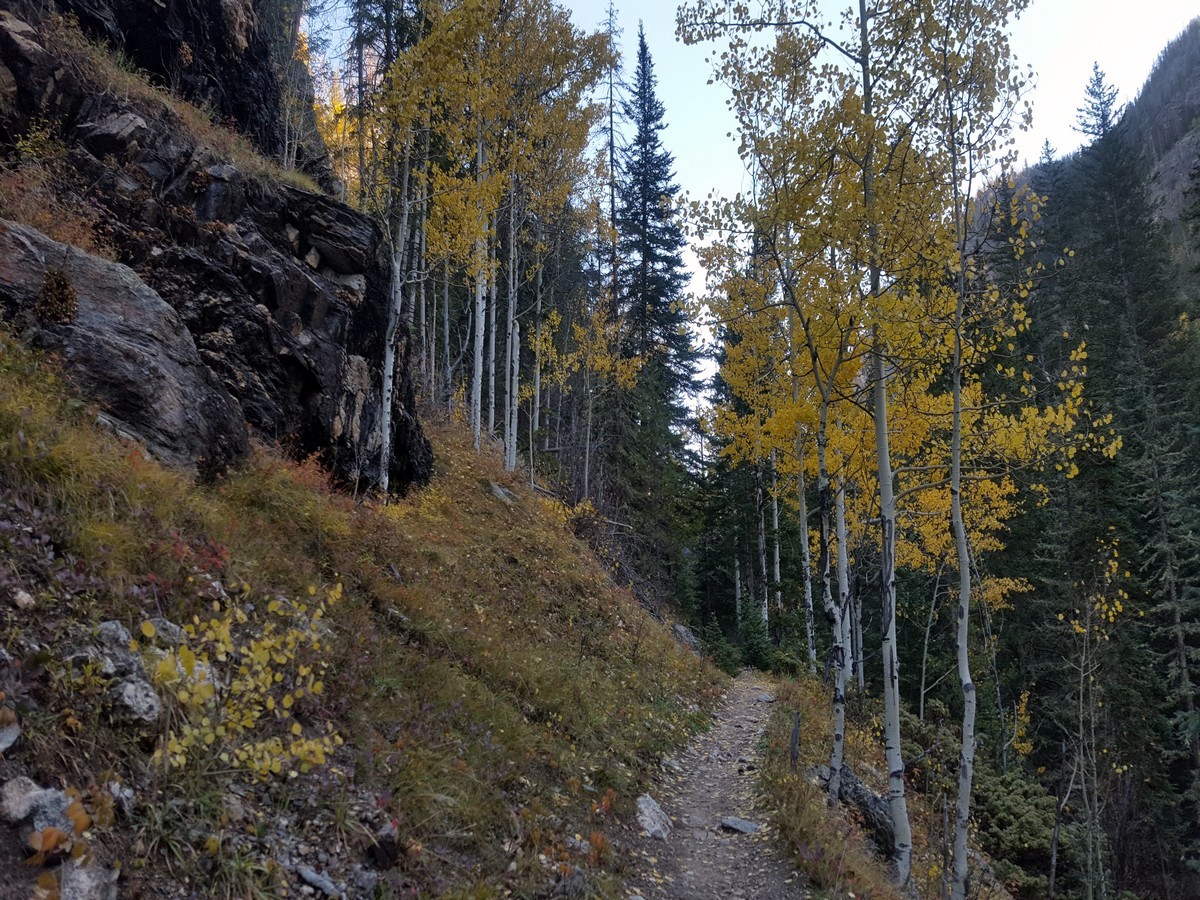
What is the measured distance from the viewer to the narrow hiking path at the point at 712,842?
550 centimetres

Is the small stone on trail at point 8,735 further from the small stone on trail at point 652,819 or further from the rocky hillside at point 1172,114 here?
the rocky hillside at point 1172,114

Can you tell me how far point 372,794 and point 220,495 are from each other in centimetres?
343

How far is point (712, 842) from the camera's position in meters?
6.44

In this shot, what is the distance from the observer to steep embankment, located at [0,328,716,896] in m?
2.83

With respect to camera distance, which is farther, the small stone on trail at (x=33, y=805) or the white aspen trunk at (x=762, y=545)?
the white aspen trunk at (x=762, y=545)

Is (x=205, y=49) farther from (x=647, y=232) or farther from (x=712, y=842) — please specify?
(x=647, y=232)

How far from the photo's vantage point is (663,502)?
2298 centimetres

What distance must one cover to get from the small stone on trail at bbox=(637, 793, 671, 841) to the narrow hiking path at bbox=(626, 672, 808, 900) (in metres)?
0.07

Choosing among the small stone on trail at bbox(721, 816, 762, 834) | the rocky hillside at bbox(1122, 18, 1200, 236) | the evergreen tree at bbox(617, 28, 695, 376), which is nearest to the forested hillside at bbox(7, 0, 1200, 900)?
the small stone on trail at bbox(721, 816, 762, 834)

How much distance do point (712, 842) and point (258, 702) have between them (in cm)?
503

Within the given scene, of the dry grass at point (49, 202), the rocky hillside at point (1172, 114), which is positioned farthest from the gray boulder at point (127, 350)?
the rocky hillside at point (1172, 114)

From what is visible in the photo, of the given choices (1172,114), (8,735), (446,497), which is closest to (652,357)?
(446,497)

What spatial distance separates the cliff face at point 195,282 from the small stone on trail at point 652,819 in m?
5.65

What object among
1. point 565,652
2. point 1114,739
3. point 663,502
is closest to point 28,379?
point 565,652
